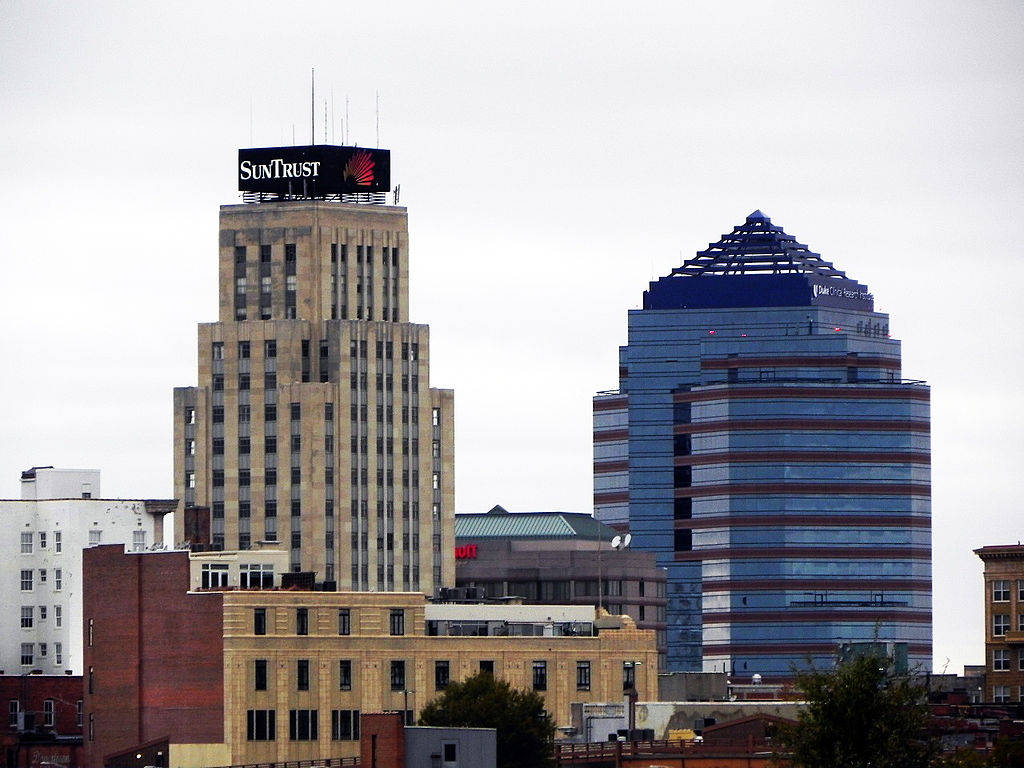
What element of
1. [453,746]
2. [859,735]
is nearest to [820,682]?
[859,735]

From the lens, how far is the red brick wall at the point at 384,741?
189125 millimetres

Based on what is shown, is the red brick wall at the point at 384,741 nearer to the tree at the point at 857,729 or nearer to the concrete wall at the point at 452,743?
the concrete wall at the point at 452,743

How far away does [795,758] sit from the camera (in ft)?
533

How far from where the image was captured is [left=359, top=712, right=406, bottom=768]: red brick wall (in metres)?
189

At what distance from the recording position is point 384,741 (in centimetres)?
19038

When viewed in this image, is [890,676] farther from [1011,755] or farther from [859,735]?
[1011,755]

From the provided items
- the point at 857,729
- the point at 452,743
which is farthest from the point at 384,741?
the point at 857,729

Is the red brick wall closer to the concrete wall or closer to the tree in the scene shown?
the concrete wall

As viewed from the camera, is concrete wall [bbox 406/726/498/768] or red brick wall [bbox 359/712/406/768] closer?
concrete wall [bbox 406/726/498/768]

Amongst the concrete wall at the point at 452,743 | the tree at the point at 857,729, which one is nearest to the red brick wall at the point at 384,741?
the concrete wall at the point at 452,743

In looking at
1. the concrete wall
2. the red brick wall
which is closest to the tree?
the concrete wall

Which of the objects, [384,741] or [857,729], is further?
[384,741]

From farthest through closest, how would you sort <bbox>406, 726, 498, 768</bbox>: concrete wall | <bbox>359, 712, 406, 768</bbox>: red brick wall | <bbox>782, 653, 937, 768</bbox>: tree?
<bbox>359, 712, 406, 768</bbox>: red brick wall < <bbox>406, 726, 498, 768</bbox>: concrete wall < <bbox>782, 653, 937, 768</bbox>: tree

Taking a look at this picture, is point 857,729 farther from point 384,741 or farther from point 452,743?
point 384,741
